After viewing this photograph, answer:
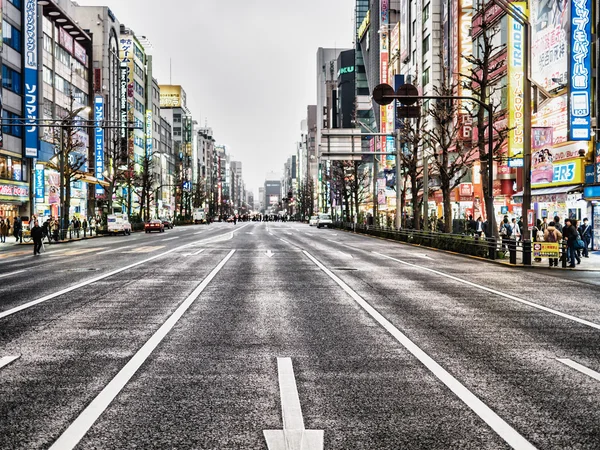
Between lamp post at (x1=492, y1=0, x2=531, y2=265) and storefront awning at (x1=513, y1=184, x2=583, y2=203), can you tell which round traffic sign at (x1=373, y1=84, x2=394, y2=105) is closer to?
lamp post at (x1=492, y1=0, x2=531, y2=265)

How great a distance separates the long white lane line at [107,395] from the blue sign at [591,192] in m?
25.0

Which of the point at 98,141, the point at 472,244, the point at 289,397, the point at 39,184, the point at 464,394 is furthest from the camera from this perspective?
the point at 98,141

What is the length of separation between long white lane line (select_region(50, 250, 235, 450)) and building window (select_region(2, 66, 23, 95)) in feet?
162

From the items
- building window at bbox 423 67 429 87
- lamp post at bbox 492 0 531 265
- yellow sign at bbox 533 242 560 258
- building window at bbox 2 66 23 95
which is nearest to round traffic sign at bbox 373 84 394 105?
lamp post at bbox 492 0 531 265

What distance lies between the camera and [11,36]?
5394 cm

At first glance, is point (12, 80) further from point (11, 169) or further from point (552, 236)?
point (552, 236)

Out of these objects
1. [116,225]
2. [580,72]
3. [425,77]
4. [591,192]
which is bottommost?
[116,225]

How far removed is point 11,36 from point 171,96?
11707 cm

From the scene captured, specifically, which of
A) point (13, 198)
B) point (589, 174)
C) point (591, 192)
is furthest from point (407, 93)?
point (13, 198)

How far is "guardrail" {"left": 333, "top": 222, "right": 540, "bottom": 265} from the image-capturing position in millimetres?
24156

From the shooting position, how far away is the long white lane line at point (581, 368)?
6898 mm

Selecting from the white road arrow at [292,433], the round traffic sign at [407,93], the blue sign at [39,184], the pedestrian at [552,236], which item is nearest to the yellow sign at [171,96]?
the blue sign at [39,184]

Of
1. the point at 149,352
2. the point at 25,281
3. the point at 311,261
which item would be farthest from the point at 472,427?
the point at 311,261

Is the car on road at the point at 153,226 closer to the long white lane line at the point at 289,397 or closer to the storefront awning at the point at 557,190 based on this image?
the storefront awning at the point at 557,190
